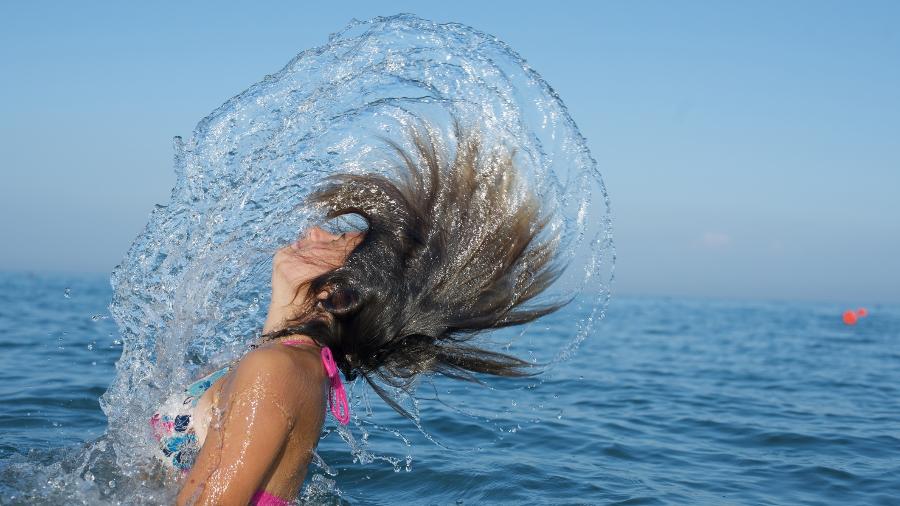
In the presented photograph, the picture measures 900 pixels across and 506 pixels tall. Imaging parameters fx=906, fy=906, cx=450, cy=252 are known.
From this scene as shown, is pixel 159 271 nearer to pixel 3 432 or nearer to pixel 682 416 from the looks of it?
pixel 3 432

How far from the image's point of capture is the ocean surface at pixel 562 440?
621cm

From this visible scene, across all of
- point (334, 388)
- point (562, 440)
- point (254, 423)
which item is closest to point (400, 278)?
point (334, 388)

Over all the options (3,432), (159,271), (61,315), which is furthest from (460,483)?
(61,315)

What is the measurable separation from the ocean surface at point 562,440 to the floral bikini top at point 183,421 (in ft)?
1.27

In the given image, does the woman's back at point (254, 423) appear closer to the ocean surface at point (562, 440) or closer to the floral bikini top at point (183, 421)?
the floral bikini top at point (183, 421)

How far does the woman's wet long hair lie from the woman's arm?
0.37m

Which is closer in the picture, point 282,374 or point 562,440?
point 282,374

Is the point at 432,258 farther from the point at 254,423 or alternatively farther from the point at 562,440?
the point at 562,440

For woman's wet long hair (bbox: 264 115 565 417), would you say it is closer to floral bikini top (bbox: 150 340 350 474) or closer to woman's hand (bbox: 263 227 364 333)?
woman's hand (bbox: 263 227 364 333)

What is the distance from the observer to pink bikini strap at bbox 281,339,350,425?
356 cm

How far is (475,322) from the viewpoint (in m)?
3.80

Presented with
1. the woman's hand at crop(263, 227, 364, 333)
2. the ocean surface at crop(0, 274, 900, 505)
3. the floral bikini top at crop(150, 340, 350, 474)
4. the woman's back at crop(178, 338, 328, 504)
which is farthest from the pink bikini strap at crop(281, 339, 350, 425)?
the ocean surface at crop(0, 274, 900, 505)

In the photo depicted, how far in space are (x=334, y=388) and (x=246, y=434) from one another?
0.63 m

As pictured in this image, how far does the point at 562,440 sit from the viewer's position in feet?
27.0
